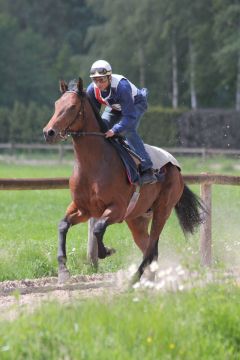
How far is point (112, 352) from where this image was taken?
5.67 meters

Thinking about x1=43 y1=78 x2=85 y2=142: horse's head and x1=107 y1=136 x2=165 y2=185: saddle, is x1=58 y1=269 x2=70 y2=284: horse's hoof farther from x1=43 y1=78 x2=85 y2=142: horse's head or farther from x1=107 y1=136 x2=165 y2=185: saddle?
x1=43 y1=78 x2=85 y2=142: horse's head

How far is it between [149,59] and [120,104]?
148 feet

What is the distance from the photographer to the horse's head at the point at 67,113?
880 cm

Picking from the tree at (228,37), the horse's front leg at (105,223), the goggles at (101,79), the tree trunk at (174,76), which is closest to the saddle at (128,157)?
the horse's front leg at (105,223)

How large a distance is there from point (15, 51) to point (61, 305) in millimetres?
57787

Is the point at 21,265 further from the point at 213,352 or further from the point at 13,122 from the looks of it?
the point at 13,122

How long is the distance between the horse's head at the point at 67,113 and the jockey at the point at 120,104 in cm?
21

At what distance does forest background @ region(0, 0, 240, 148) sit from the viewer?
47312 mm

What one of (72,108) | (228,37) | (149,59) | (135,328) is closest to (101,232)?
(72,108)

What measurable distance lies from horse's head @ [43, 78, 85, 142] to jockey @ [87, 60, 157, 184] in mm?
Answer: 214

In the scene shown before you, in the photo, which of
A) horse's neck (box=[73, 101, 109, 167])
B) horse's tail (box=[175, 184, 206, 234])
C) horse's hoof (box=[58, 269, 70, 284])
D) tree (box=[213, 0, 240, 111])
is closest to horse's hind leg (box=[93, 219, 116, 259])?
horse's hoof (box=[58, 269, 70, 284])

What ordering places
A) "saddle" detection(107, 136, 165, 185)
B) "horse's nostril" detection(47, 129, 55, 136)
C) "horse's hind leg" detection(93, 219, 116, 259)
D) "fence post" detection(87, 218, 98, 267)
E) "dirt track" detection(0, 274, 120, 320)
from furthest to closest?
"fence post" detection(87, 218, 98, 267) → "saddle" detection(107, 136, 165, 185) → "horse's hind leg" detection(93, 219, 116, 259) → "horse's nostril" detection(47, 129, 55, 136) → "dirt track" detection(0, 274, 120, 320)

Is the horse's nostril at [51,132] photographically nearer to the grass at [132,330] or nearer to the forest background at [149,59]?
the grass at [132,330]

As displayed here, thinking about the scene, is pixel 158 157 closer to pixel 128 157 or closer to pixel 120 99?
pixel 128 157
